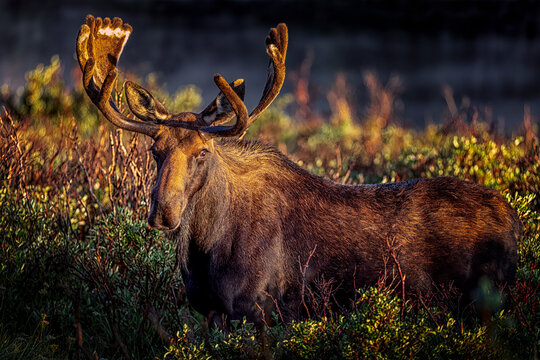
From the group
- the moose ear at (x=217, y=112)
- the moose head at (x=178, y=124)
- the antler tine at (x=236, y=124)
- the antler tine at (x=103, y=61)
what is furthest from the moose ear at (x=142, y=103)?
the antler tine at (x=236, y=124)

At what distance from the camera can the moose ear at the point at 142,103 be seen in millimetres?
4449

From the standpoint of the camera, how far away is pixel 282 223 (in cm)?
445

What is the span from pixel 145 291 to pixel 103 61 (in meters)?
1.89

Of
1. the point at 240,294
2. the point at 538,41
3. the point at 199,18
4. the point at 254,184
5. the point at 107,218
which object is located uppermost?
the point at 199,18

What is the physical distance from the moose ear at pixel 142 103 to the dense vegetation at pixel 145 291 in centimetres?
77

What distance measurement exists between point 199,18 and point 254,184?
49.3 feet

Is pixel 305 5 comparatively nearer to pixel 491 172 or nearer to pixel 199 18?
pixel 199 18

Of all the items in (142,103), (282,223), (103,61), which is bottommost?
(282,223)

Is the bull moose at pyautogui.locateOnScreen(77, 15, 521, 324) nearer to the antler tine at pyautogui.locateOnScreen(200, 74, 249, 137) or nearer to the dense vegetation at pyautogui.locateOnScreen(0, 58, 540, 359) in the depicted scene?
the antler tine at pyautogui.locateOnScreen(200, 74, 249, 137)

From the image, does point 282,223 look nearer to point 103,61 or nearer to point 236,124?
point 236,124

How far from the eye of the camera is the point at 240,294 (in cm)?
415

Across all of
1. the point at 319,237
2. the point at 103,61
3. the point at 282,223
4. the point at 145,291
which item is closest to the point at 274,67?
the point at 282,223

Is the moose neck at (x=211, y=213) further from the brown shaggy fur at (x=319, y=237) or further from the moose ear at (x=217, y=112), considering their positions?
the moose ear at (x=217, y=112)

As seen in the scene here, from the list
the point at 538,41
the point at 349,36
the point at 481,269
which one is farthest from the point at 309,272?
the point at 349,36
